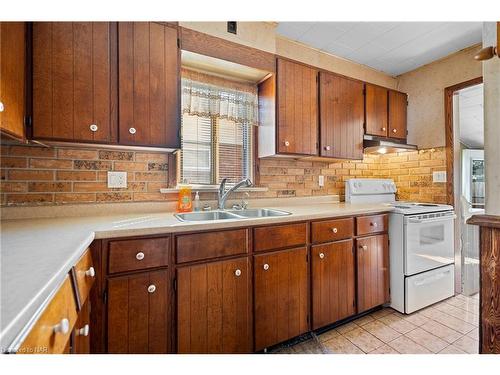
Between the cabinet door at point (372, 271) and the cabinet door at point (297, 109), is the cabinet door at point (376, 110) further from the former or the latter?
the cabinet door at point (372, 271)

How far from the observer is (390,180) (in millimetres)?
2863

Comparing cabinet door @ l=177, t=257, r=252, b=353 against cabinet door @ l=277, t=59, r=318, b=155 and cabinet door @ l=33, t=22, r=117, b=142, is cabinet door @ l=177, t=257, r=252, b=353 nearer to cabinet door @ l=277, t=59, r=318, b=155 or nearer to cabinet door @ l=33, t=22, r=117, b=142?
cabinet door @ l=33, t=22, r=117, b=142

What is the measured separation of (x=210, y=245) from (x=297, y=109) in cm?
141

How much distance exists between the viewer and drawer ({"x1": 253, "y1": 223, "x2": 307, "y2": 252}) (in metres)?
1.49

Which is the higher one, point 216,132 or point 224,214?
point 216,132

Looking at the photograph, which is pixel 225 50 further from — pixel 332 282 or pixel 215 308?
pixel 332 282

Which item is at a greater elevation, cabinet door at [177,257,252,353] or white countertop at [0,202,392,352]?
white countertop at [0,202,392,352]

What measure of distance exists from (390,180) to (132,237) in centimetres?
286

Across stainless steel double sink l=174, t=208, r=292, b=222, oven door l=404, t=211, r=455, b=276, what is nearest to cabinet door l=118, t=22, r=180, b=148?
stainless steel double sink l=174, t=208, r=292, b=222

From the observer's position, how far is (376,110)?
258 centimetres

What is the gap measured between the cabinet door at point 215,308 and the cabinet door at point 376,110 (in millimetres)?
2065

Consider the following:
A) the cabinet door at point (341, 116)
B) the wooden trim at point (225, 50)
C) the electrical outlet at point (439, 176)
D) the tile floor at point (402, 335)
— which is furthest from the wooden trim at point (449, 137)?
the wooden trim at point (225, 50)

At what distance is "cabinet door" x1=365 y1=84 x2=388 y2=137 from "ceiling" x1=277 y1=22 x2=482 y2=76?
1.24 feet

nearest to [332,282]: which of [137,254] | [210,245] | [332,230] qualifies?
[332,230]
